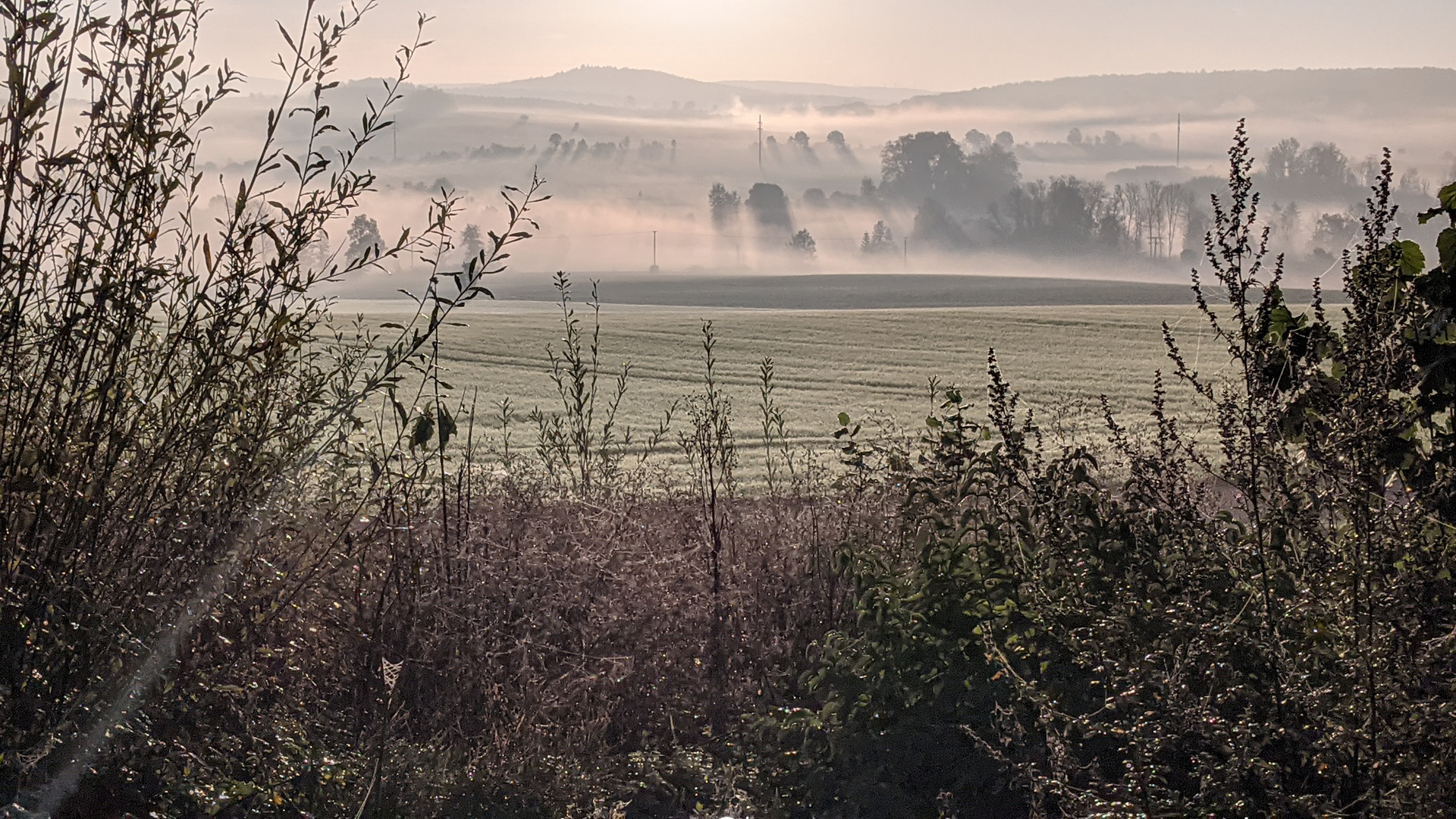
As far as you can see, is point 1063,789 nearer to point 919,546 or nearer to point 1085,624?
point 1085,624


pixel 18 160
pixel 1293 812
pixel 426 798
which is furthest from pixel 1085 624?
pixel 18 160

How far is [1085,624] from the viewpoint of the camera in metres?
4.07

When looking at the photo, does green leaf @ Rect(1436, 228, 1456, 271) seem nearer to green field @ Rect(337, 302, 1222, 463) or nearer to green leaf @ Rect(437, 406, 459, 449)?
green leaf @ Rect(437, 406, 459, 449)

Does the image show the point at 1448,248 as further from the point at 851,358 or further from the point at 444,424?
the point at 851,358

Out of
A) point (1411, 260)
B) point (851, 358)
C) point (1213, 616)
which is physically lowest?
point (851, 358)

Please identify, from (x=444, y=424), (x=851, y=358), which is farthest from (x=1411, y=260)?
(x=851, y=358)

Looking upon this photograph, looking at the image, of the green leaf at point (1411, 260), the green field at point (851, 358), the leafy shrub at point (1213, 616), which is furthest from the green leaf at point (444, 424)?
the green field at point (851, 358)

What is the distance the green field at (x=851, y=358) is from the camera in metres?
17.9

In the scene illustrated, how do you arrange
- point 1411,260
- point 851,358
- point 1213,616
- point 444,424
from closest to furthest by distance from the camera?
point 1213,616 → point 1411,260 → point 444,424 → point 851,358

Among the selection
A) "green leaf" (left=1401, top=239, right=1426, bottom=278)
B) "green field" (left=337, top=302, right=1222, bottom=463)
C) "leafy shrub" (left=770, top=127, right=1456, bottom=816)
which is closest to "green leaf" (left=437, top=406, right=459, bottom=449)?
"leafy shrub" (left=770, top=127, right=1456, bottom=816)

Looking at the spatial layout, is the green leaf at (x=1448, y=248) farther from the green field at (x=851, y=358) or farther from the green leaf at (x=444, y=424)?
the green field at (x=851, y=358)

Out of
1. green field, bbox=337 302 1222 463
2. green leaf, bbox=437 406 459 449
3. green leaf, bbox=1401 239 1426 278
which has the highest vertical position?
green leaf, bbox=1401 239 1426 278

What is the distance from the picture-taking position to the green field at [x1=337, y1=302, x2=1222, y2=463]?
1788 centimetres

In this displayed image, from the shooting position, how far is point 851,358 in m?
24.7
